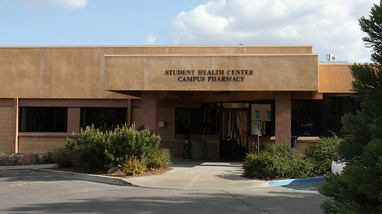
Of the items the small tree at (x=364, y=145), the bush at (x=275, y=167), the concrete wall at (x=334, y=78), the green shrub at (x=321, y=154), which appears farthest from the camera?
the concrete wall at (x=334, y=78)

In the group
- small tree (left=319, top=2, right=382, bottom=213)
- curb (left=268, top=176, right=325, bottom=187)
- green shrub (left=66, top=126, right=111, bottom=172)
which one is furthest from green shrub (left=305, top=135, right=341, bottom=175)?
small tree (left=319, top=2, right=382, bottom=213)

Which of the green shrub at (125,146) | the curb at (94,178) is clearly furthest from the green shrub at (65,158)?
the green shrub at (125,146)

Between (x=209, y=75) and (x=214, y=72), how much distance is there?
0.73ft

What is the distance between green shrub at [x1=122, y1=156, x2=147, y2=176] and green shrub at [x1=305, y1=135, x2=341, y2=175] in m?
5.67

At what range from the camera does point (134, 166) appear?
46.1ft

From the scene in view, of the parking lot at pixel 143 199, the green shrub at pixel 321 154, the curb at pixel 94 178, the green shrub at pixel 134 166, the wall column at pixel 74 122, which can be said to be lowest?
the parking lot at pixel 143 199

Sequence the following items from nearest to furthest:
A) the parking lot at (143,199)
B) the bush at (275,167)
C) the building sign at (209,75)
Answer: the parking lot at (143,199), the bush at (275,167), the building sign at (209,75)

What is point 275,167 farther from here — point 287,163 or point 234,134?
point 234,134

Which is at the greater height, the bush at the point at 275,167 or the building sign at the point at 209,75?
the building sign at the point at 209,75

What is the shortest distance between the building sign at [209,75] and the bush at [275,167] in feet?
11.5

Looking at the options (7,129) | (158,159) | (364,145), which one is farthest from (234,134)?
(364,145)

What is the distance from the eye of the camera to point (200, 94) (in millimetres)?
21969

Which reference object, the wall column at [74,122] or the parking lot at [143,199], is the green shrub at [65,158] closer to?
the parking lot at [143,199]

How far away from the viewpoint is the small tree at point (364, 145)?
17.4 ft
